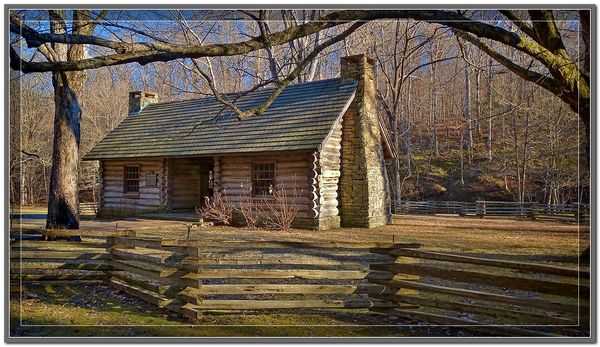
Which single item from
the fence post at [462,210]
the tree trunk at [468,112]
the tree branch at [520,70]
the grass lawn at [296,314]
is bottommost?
the grass lawn at [296,314]

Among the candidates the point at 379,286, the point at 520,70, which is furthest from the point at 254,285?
the point at 520,70

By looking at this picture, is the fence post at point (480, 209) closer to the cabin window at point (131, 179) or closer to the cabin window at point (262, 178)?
the cabin window at point (262, 178)

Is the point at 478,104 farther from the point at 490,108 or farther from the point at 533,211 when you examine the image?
the point at 533,211

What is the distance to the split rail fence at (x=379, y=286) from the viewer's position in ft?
12.8

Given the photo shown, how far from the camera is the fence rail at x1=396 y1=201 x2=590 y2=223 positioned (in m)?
4.10

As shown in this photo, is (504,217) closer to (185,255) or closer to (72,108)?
(185,255)

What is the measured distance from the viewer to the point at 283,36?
4832 millimetres

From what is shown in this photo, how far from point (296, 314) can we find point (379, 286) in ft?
3.20

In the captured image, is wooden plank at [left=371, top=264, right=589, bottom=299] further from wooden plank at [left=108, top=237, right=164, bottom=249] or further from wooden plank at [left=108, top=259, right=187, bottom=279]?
wooden plank at [left=108, top=237, right=164, bottom=249]

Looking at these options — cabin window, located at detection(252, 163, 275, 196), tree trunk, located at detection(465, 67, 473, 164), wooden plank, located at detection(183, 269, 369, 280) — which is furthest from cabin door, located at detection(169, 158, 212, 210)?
tree trunk, located at detection(465, 67, 473, 164)

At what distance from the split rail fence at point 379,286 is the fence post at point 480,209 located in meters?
0.58

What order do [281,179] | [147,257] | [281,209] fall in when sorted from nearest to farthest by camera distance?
[147,257] < [281,209] < [281,179]

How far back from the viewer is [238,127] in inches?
504

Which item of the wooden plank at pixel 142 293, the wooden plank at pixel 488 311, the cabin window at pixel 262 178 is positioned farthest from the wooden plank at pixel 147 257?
the cabin window at pixel 262 178
